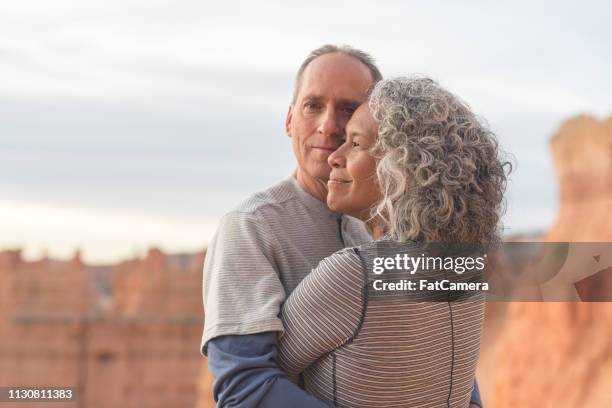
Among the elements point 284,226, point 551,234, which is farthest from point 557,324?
point 284,226

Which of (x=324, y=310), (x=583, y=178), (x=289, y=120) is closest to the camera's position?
(x=324, y=310)

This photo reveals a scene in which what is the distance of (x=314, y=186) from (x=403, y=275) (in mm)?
618

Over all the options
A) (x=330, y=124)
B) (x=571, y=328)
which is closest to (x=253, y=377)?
(x=330, y=124)

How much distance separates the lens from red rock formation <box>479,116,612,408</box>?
391 inches

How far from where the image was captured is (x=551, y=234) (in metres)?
12.6

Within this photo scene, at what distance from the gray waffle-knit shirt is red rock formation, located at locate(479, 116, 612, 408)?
25.9 feet

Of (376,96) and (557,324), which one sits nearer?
(376,96)

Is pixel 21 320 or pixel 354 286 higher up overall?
pixel 354 286

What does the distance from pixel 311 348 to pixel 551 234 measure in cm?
1135

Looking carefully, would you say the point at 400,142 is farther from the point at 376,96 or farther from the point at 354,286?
the point at 354,286

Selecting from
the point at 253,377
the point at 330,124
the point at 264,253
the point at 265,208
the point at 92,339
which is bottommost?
the point at 92,339

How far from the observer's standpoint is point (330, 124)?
7.63ft

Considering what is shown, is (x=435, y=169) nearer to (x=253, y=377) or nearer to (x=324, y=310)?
(x=324, y=310)

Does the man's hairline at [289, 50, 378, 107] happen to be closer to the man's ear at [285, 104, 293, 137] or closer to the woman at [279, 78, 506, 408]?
the man's ear at [285, 104, 293, 137]
